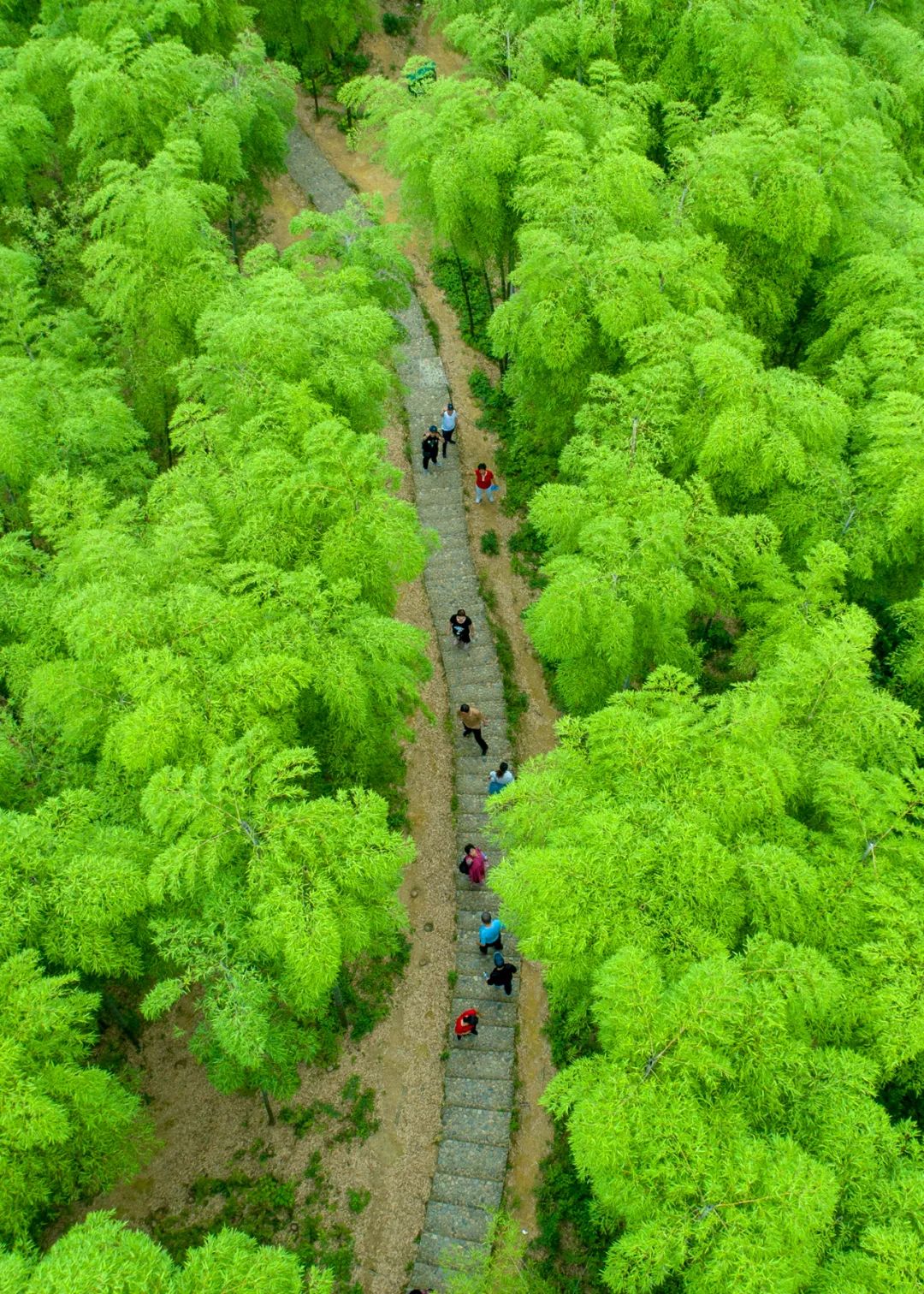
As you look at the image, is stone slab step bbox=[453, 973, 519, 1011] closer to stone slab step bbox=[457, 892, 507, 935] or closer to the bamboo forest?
the bamboo forest

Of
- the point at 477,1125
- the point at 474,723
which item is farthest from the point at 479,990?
the point at 474,723

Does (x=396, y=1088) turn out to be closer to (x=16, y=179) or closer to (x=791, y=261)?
(x=791, y=261)

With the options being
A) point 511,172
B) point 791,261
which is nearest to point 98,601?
point 511,172

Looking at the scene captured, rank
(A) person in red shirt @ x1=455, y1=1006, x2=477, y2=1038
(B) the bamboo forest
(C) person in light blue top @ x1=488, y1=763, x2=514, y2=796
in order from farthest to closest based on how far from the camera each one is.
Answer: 1. (C) person in light blue top @ x1=488, y1=763, x2=514, y2=796
2. (A) person in red shirt @ x1=455, y1=1006, x2=477, y2=1038
3. (B) the bamboo forest

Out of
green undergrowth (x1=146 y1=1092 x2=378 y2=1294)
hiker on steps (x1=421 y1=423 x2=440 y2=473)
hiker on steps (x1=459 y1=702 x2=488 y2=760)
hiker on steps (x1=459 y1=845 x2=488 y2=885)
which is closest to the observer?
green undergrowth (x1=146 y1=1092 x2=378 y2=1294)

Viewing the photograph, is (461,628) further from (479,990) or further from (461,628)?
(479,990)

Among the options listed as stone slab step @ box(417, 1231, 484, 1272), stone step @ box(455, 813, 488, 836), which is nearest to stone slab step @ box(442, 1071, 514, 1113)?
stone slab step @ box(417, 1231, 484, 1272)

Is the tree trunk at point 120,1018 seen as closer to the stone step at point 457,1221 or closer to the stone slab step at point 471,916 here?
the stone step at point 457,1221
